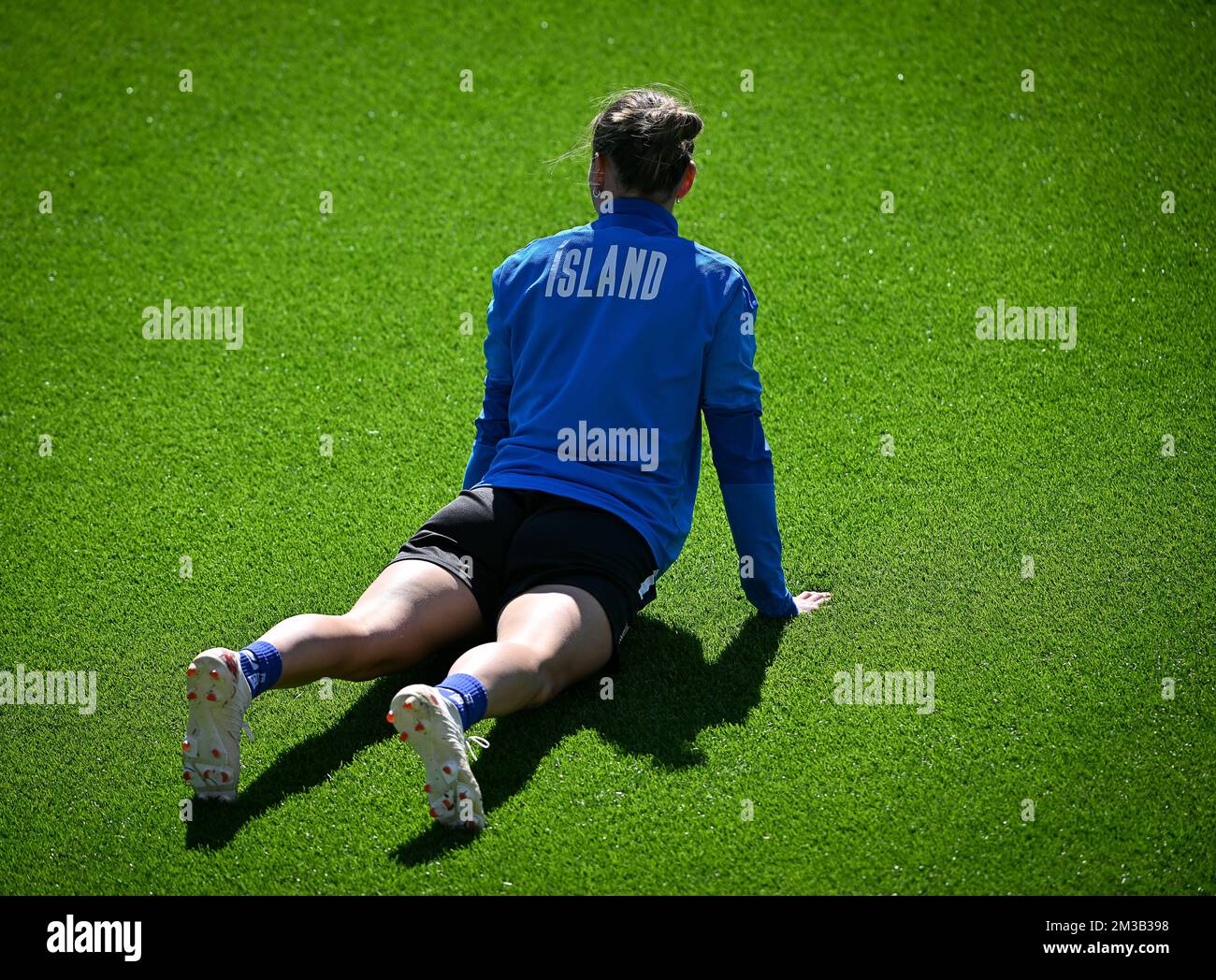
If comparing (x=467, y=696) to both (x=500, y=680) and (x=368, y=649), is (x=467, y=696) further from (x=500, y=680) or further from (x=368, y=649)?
(x=368, y=649)

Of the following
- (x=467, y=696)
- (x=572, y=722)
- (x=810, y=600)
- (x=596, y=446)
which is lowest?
(x=572, y=722)

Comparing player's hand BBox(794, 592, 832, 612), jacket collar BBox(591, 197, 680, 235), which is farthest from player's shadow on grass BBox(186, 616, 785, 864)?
jacket collar BBox(591, 197, 680, 235)

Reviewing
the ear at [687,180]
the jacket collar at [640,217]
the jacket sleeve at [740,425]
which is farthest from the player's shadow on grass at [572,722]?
the ear at [687,180]

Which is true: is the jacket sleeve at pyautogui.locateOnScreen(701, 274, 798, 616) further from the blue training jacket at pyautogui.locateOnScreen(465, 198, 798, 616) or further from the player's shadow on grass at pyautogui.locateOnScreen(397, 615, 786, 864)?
the player's shadow on grass at pyautogui.locateOnScreen(397, 615, 786, 864)

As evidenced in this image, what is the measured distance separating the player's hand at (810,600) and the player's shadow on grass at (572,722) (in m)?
0.12

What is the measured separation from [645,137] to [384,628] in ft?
5.15

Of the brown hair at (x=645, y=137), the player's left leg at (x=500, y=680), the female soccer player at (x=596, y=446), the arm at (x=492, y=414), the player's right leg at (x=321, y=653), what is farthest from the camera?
the arm at (x=492, y=414)

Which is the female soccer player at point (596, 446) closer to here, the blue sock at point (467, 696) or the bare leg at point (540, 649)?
the bare leg at point (540, 649)

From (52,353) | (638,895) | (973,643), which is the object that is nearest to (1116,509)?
(973,643)

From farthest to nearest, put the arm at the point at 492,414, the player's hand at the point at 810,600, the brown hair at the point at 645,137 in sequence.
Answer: the player's hand at the point at 810,600 → the arm at the point at 492,414 → the brown hair at the point at 645,137

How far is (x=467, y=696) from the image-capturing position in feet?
9.84

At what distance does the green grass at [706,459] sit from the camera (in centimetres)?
321

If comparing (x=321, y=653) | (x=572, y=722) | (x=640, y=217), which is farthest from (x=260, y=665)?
(x=640, y=217)

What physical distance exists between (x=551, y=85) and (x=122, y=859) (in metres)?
5.09
